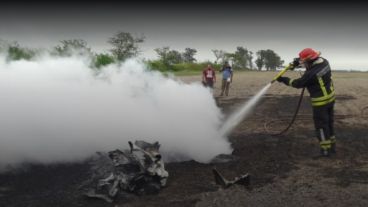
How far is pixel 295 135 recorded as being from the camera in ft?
43.5

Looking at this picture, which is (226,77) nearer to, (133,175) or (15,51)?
(15,51)

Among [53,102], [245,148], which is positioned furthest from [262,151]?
[53,102]

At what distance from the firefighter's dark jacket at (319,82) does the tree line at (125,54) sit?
4.74 meters

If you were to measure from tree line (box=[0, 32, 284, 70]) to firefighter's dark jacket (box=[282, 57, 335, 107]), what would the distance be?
4736 mm

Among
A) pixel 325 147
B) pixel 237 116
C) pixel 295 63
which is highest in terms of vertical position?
pixel 295 63

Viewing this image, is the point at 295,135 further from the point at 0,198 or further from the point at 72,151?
the point at 0,198

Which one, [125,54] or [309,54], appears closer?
[309,54]

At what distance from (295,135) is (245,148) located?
2445mm

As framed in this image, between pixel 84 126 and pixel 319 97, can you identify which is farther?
pixel 319 97

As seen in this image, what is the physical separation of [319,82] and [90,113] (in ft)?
16.6

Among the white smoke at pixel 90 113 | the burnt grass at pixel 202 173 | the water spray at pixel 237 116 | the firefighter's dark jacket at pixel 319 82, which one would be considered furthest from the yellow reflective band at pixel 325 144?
the white smoke at pixel 90 113

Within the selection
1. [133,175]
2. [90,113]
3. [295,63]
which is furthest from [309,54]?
[133,175]

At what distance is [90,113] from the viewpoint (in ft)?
31.4

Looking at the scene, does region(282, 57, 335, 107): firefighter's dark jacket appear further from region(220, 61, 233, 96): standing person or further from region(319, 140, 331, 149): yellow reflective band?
region(220, 61, 233, 96): standing person
